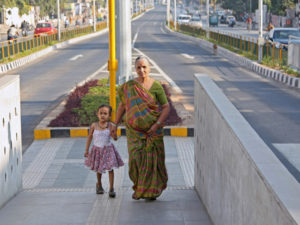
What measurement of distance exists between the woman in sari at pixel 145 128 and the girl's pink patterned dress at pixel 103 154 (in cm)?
37

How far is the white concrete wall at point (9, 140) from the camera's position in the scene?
6863mm

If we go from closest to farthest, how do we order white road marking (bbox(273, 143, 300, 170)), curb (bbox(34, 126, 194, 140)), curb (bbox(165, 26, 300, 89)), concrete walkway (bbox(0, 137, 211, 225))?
concrete walkway (bbox(0, 137, 211, 225)) → white road marking (bbox(273, 143, 300, 170)) → curb (bbox(34, 126, 194, 140)) → curb (bbox(165, 26, 300, 89))

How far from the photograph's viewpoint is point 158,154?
677cm

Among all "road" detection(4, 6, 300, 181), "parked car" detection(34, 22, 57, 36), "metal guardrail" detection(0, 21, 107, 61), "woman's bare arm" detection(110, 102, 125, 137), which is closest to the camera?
"woman's bare arm" detection(110, 102, 125, 137)

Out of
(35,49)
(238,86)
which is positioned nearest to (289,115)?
(238,86)

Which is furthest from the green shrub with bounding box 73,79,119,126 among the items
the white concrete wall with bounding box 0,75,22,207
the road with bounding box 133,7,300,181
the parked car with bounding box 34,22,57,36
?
the parked car with bounding box 34,22,57,36

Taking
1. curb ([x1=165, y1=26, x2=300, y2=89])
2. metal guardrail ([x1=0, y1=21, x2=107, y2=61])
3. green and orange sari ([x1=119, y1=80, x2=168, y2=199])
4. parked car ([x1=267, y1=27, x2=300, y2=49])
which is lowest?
curb ([x1=165, y1=26, x2=300, y2=89])

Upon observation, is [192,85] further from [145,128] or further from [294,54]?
[145,128]

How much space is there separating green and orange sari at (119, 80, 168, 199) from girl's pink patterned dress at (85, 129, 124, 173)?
0.48 metres

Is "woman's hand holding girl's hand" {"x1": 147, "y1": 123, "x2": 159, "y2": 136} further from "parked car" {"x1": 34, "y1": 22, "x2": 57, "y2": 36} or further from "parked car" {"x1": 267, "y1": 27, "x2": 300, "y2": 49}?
"parked car" {"x1": 34, "y1": 22, "x2": 57, "y2": 36}

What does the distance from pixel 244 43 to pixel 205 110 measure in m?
29.0

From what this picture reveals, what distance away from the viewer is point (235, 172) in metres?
4.48

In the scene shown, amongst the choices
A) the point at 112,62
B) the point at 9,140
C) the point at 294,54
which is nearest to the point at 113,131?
the point at 9,140

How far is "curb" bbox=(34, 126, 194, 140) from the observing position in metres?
12.6
